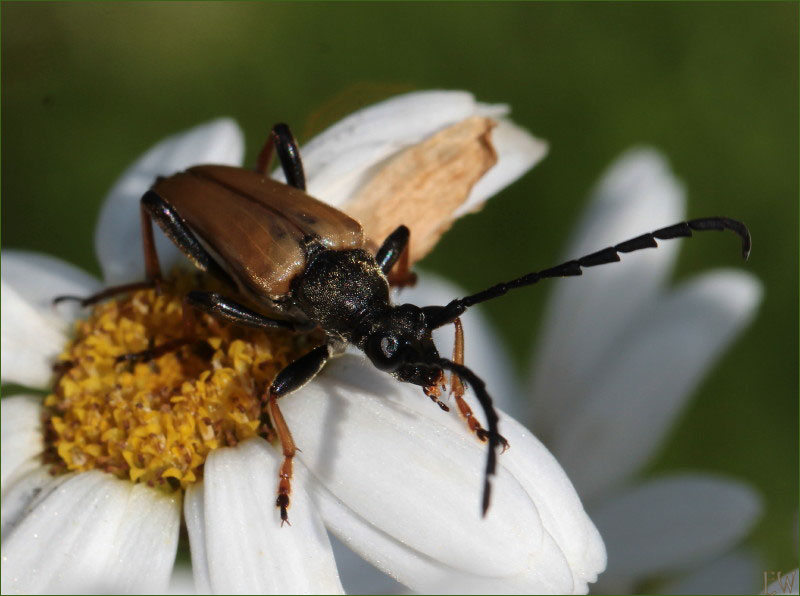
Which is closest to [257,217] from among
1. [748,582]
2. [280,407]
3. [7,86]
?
[280,407]

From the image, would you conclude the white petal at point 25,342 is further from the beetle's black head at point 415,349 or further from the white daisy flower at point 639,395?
the white daisy flower at point 639,395

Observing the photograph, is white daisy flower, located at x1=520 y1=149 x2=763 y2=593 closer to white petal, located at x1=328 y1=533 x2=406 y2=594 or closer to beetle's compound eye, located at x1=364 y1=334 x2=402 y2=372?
white petal, located at x1=328 y1=533 x2=406 y2=594

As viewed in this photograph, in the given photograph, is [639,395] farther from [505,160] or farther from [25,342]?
[25,342]

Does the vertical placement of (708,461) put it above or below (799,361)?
below

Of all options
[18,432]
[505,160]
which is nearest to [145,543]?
[18,432]

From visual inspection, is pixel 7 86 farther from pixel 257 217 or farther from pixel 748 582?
pixel 748 582

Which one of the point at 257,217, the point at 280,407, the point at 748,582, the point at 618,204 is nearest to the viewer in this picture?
the point at 280,407

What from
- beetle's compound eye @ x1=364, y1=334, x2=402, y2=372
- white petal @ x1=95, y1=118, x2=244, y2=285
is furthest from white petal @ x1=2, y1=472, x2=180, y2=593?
white petal @ x1=95, y1=118, x2=244, y2=285
